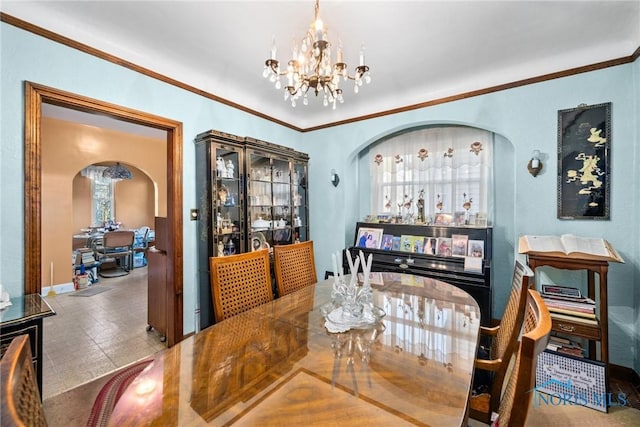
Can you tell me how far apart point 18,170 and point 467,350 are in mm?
2912

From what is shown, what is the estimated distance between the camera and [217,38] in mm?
2223

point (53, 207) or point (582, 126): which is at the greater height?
point (582, 126)

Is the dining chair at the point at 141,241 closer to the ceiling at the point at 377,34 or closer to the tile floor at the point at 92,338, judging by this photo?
the tile floor at the point at 92,338

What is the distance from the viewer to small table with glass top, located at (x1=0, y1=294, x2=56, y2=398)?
145 cm

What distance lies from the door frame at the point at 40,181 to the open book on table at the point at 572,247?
10.4 feet

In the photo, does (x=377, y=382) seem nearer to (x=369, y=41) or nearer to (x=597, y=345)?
(x=369, y=41)

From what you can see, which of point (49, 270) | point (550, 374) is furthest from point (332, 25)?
point (49, 270)

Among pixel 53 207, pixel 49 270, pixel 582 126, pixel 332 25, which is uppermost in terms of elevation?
pixel 332 25

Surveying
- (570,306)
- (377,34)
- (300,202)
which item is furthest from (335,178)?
(570,306)

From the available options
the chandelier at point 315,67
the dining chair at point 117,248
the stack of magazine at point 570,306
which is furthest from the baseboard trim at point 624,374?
the dining chair at point 117,248

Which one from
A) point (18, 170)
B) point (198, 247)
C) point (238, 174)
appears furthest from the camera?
point (238, 174)

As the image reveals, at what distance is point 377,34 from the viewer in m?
2.17

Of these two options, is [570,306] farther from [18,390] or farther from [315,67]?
[18,390]

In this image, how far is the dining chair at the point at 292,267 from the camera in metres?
2.09
